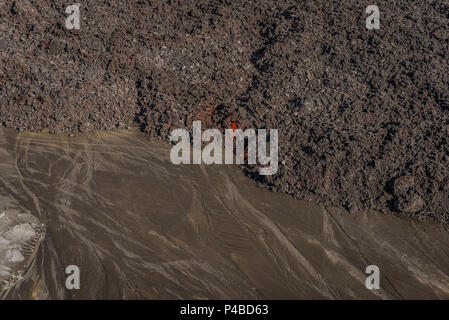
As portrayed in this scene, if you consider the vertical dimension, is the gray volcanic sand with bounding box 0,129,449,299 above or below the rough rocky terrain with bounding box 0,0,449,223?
below

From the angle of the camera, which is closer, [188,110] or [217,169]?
[217,169]

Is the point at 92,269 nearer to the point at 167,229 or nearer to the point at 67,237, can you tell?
the point at 67,237

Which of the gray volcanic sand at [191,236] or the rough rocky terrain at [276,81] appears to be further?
the rough rocky terrain at [276,81]

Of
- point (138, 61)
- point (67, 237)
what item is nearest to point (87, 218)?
point (67, 237)
